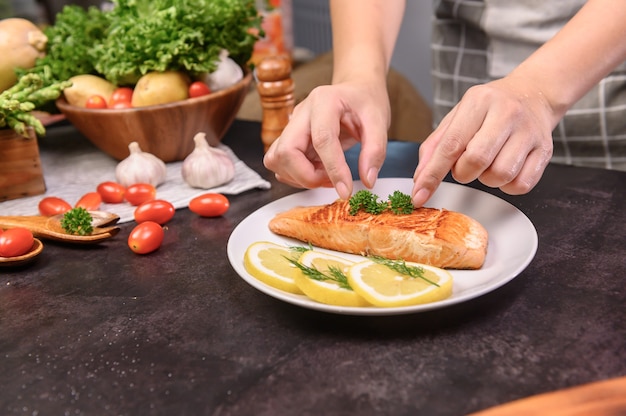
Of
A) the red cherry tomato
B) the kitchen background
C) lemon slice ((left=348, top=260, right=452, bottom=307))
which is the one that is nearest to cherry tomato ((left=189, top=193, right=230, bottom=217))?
the red cherry tomato

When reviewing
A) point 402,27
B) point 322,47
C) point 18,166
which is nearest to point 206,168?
point 18,166

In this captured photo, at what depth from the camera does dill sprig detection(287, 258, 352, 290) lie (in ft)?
3.78

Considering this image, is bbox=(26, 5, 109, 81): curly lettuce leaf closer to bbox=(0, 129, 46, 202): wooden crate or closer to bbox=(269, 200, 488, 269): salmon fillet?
bbox=(0, 129, 46, 202): wooden crate

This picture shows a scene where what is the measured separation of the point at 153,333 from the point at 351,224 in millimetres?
435

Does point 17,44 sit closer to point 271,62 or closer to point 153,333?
point 271,62

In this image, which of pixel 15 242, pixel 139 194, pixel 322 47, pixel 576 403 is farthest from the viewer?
pixel 322 47

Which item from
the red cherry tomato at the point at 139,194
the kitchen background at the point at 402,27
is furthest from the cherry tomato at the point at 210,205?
the kitchen background at the point at 402,27

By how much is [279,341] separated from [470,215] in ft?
1.80

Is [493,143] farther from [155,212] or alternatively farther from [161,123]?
[161,123]

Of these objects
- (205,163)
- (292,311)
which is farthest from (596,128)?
(292,311)

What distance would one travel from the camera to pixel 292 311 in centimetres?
123

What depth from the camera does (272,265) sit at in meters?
1.26

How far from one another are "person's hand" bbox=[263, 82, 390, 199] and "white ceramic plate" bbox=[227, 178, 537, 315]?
10 centimetres

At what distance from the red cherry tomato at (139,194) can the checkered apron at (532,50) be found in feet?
3.67
